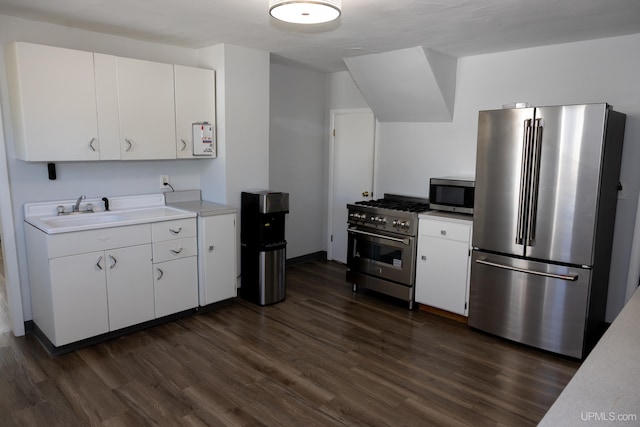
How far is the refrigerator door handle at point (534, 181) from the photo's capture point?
124 inches

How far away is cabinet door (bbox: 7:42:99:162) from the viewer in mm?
3020

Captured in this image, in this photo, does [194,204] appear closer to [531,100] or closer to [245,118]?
[245,118]

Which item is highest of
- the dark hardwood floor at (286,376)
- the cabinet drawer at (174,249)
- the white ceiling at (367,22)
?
the white ceiling at (367,22)

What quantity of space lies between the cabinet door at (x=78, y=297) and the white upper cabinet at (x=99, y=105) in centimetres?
80

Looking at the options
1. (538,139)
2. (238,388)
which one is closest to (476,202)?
(538,139)

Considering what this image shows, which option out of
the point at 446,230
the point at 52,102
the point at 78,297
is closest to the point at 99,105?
the point at 52,102

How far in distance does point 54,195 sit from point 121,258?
0.82 metres

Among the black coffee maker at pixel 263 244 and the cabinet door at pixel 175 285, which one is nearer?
the cabinet door at pixel 175 285

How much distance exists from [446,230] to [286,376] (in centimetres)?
188

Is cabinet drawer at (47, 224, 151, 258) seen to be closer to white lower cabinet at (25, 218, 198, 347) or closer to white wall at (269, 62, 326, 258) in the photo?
white lower cabinet at (25, 218, 198, 347)

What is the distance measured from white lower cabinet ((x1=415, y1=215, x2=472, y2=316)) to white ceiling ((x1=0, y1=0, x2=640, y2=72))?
1.53 metres

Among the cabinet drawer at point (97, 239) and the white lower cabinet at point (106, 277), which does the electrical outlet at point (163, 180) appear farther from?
the cabinet drawer at point (97, 239)

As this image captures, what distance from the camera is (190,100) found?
3.89 meters

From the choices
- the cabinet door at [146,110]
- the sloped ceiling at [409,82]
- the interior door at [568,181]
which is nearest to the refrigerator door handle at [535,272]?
the interior door at [568,181]
